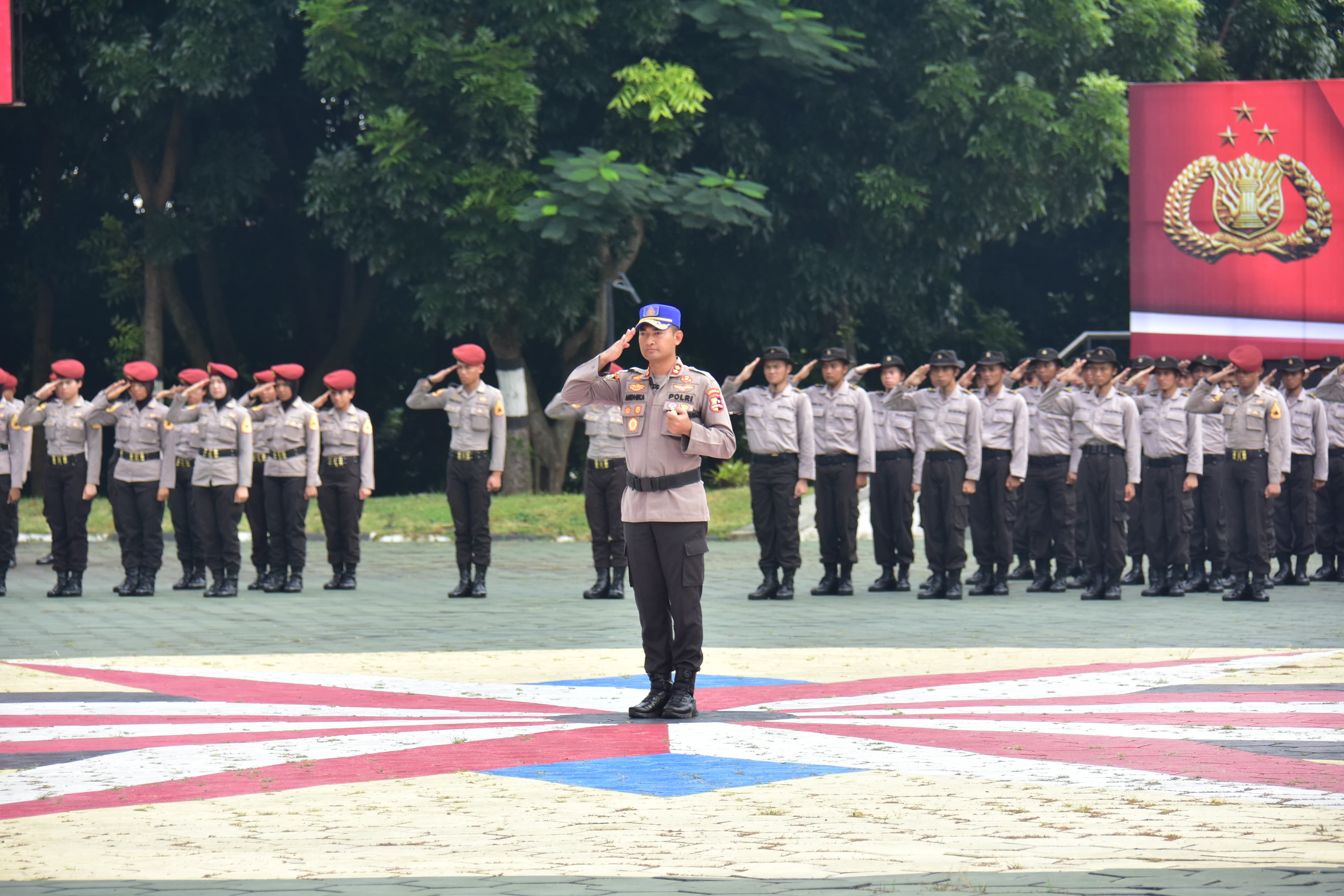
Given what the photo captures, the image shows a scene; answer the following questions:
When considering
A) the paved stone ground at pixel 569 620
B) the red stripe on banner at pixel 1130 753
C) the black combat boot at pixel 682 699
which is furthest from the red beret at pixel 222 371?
the red stripe on banner at pixel 1130 753

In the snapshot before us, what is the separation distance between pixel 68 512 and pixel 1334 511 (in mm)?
11169

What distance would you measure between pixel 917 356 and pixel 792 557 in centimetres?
1622

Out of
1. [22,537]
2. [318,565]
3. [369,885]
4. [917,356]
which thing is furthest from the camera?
[917,356]

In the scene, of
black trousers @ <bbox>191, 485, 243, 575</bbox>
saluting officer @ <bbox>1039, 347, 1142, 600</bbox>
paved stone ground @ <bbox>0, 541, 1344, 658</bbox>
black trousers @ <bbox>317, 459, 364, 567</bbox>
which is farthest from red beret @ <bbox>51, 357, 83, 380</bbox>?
saluting officer @ <bbox>1039, 347, 1142, 600</bbox>

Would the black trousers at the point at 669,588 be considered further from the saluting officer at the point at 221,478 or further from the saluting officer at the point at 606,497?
the saluting officer at the point at 221,478

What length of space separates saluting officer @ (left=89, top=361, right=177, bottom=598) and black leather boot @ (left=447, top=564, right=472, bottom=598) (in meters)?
2.51

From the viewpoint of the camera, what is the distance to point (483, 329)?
24.8 meters

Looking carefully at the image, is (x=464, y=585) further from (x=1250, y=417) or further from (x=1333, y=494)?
(x=1333, y=494)

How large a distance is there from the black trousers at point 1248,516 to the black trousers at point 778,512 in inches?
137

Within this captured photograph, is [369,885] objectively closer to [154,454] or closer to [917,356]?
[154,454]

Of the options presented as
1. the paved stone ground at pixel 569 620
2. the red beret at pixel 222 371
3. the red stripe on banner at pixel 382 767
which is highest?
the red beret at pixel 222 371

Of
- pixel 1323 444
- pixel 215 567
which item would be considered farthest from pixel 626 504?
pixel 1323 444

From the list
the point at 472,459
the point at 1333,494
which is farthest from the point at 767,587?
the point at 1333,494

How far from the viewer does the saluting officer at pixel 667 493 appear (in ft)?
26.1
